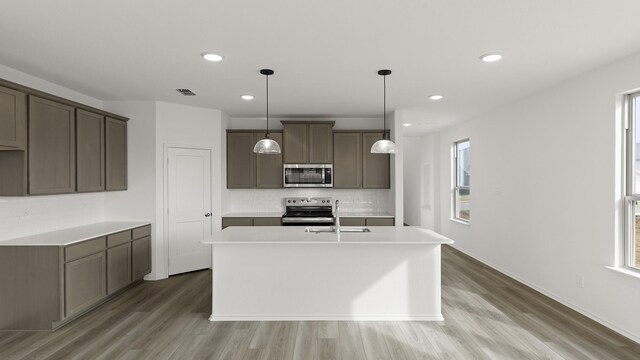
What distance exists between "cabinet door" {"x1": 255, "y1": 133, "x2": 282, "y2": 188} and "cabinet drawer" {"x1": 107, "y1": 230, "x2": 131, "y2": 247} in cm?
213

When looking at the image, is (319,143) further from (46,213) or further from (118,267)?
(46,213)

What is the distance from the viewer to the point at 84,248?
3.67 meters

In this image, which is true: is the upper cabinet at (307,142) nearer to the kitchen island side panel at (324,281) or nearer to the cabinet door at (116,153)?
the cabinet door at (116,153)

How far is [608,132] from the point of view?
344 cm

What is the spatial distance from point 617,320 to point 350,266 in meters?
2.50

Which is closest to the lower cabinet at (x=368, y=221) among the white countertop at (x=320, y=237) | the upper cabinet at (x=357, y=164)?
the upper cabinet at (x=357, y=164)

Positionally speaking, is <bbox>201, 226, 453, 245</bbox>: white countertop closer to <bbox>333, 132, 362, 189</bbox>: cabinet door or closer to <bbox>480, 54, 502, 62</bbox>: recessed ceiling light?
<bbox>480, 54, 502, 62</bbox>: recessed ceiling light

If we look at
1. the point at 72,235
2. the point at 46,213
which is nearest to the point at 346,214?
the point at 72,235

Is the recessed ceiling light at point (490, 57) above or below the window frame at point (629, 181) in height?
above

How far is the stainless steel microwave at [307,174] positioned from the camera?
591 cm

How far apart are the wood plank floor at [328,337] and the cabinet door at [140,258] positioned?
0.54 meters

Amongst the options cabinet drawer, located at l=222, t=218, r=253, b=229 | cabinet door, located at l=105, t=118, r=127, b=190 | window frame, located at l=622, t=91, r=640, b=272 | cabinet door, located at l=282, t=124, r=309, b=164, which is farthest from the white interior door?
window frame, located at l=622, t=91, r=640, b=272

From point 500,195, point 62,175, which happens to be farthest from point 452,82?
point 62,175

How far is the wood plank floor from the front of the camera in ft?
9.58
